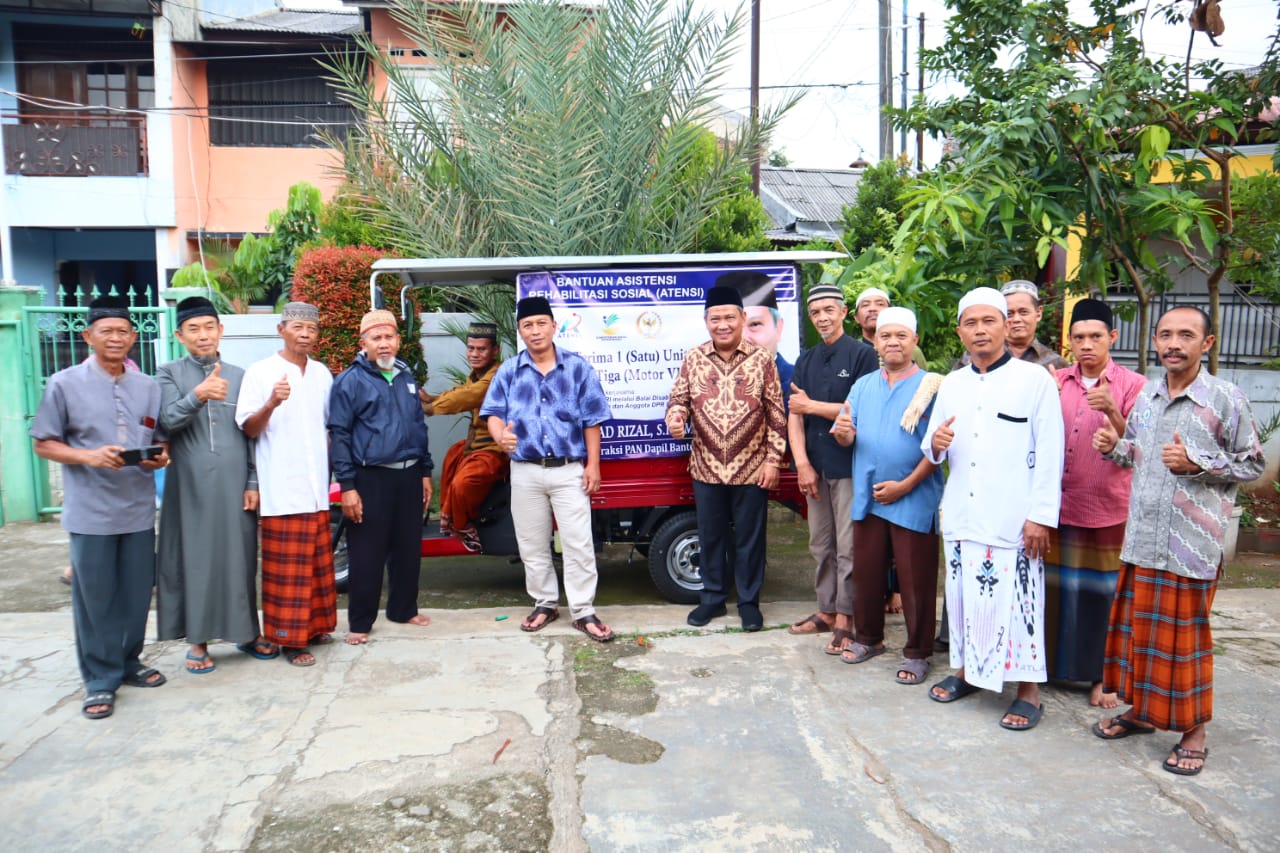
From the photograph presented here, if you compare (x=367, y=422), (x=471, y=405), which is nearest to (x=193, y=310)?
(x=367, y=422)

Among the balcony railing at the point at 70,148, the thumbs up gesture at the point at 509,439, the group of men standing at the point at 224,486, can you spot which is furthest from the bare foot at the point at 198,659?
the balcony railing at the point at 70,148

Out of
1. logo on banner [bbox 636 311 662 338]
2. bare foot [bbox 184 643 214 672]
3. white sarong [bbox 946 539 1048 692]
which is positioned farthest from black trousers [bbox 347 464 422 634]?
white sarong [bbox 946 539 1048 692]

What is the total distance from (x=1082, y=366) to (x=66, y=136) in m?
16.0

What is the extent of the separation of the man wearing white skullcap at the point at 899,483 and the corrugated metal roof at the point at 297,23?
43.5 feet

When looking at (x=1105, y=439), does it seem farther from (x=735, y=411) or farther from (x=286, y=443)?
(x=286, y=443)

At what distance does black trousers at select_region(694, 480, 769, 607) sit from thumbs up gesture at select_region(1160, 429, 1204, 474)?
2123mm

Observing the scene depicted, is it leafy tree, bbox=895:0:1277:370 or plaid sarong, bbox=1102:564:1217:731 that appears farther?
leafy tree, bbox=895:0:1277:370

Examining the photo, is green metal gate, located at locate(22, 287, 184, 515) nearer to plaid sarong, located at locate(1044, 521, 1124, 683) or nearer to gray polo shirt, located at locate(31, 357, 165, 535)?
gray polo shirt, located at locate(31, 357, 165, 535)

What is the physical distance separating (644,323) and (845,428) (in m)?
1.45

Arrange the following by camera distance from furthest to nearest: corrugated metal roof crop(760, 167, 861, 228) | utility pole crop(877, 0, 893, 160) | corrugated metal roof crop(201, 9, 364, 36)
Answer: corrugated metal roof crop(760, 167, 861, 228), utility pole crop(877, 0, 893, 160), corrugated metal roof crop(201, 9, 364, 36)

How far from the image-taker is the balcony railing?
15.1 meters

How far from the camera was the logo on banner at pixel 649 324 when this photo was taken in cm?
564

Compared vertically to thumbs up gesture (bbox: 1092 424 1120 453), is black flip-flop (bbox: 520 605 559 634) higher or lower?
lower

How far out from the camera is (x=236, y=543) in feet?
15.5
